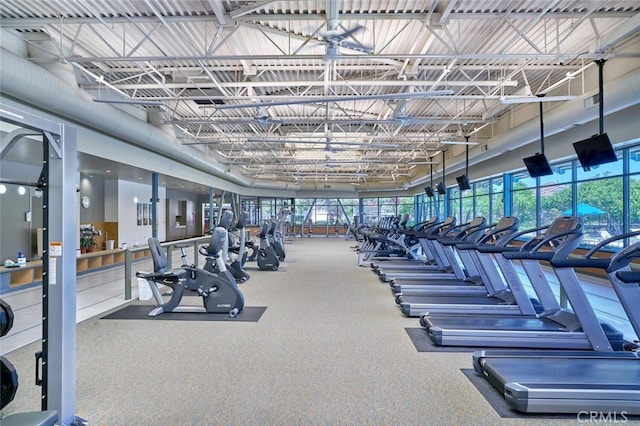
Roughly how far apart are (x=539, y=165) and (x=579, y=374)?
221 inches

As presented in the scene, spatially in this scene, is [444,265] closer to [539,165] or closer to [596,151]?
[539,165]

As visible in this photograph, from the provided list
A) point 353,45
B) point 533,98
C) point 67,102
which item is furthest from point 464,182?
point 67,102

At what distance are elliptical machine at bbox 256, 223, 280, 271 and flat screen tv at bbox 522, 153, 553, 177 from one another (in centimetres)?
603

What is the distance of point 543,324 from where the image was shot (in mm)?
4109

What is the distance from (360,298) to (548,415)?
373 centimetres

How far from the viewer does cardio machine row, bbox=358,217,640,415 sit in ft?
8.41

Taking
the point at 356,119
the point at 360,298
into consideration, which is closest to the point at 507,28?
the point at 356,119

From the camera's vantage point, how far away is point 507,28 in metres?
5.66

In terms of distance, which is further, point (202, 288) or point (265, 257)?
point (265, 257)

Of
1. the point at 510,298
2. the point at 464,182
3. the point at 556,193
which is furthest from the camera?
the point at 464,182

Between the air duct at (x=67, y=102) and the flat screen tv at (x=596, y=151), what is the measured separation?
7851 mm

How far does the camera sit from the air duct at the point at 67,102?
456 centimetres

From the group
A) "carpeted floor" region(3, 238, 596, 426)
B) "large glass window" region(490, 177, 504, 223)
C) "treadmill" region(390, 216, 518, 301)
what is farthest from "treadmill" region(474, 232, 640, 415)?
"large glass window" region(490, 177, 504, 223)

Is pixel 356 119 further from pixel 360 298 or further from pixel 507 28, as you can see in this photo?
pixel 360 298
